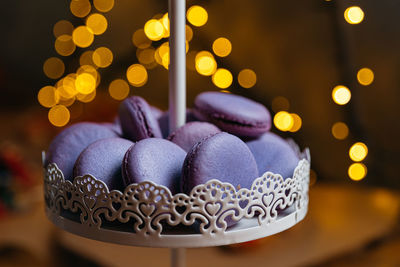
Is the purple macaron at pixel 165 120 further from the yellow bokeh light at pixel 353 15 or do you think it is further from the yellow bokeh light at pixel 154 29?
the yellow bokeh light at pixel 154 29

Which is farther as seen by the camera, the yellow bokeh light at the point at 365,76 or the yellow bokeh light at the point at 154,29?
the yellow bokeh light at the point at 154,29

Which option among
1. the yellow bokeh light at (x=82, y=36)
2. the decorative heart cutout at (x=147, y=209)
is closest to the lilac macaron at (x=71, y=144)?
the decorative heart cutout at (x=147, y=209)

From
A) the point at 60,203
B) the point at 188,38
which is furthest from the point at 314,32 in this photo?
the point at 60,203

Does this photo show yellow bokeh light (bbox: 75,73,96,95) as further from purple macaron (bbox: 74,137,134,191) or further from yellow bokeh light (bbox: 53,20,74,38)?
purple macaron (bbox: 74,137,134,191)

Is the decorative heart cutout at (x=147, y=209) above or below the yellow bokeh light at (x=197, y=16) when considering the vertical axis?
below

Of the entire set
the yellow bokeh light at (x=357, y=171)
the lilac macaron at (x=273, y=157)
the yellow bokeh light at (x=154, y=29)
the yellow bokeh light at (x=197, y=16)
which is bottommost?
the yellow bokeh light at (x=357, y=171)

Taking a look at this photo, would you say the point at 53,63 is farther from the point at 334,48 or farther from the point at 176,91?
the point at 176,91
